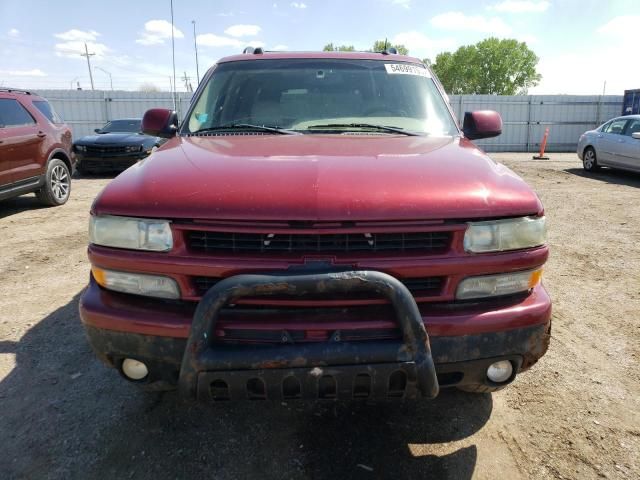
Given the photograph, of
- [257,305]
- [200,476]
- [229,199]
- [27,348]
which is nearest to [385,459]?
[200,476]

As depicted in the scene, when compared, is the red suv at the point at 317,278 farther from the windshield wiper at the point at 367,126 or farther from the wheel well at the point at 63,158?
the wheel well at the point at 63,158

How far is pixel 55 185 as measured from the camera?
27.3 feet

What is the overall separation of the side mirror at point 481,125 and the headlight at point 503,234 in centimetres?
156

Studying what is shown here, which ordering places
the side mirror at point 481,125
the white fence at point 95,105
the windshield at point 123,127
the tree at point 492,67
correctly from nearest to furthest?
the side mirror at point 481,125 → the windshield at point 123,127 → the white fence at point 95,105 → the tree at point 492,67

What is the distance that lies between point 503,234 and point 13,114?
25.7 ft

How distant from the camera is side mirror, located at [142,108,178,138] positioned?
3588 mm

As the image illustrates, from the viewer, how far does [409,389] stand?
6.26ft

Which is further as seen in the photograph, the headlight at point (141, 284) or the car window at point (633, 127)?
the car window at point (633, 127)

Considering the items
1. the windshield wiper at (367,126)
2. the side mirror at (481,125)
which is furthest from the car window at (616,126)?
the windshield wiper at (367,126)

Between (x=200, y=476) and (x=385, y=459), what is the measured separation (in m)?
0.86

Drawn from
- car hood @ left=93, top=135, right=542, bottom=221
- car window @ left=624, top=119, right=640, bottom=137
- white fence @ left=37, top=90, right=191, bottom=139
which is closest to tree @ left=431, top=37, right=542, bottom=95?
white fence @ left=37, top=90, right=191, bottom=139

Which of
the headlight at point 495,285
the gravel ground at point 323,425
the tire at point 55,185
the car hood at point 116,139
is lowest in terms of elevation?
the gravel ground at point 323,425

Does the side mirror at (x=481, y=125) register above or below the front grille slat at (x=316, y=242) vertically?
above

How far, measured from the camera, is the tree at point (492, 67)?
71.1m
